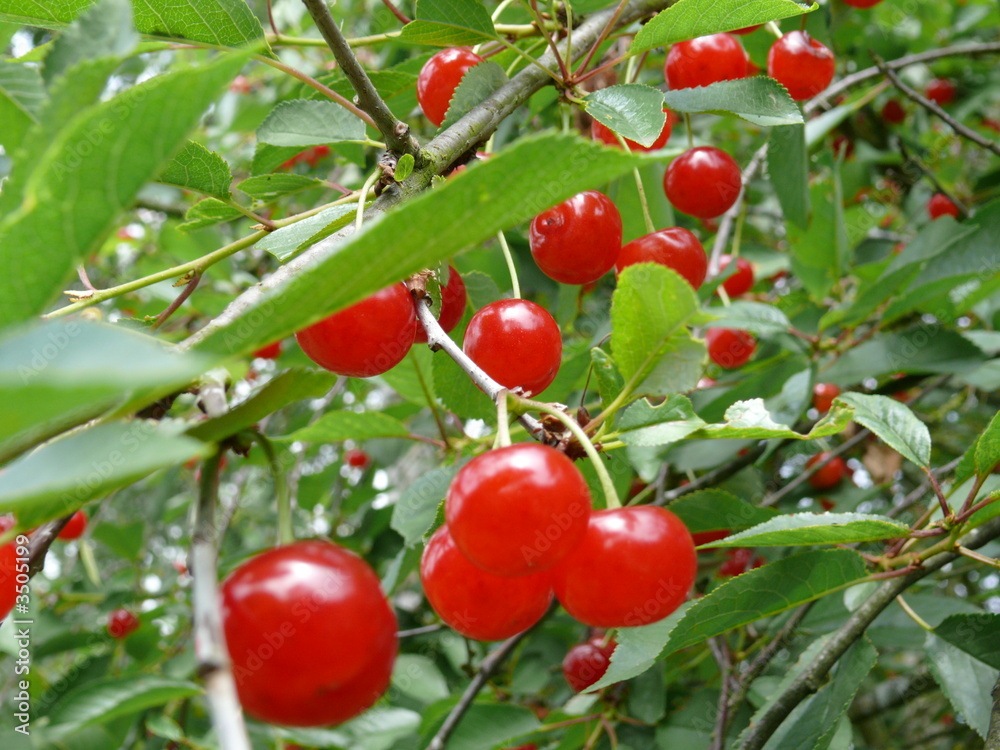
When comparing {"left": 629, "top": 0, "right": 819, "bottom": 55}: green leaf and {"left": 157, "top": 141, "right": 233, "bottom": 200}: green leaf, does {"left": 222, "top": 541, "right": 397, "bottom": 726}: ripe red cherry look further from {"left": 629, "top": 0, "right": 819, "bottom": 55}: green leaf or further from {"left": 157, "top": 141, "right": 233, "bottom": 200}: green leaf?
{"left": 629, "top": 0, "right": 819, "bottom": 55}: green leaf

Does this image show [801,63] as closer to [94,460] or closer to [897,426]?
[897,426]

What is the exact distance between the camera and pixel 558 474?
650mm

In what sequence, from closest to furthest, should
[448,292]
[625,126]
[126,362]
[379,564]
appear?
[126,362] < [625,126] < [448,292] < [379,564]

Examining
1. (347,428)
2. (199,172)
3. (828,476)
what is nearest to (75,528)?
(347,428)

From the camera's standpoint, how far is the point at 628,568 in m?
0.73

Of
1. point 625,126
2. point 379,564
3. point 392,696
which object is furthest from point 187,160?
point 392,696

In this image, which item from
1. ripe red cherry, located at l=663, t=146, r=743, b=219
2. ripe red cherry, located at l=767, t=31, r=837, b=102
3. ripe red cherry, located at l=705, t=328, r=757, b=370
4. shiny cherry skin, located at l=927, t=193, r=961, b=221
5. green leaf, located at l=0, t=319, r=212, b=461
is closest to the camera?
green leaf, located at l=0, t=319, r=212, b=461

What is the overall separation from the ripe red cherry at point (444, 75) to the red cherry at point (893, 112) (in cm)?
223

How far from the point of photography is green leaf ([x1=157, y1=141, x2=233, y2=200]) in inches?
42.9

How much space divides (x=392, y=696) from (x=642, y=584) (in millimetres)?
2070

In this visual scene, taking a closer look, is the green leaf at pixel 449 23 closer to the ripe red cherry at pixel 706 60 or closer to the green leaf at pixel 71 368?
the ripe red cherry at pixel 706 60

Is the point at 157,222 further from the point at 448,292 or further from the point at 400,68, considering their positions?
the point at 448,292

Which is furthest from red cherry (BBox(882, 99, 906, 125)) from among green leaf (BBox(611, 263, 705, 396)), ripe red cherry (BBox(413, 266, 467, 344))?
green leaf (BBox(611, 263, 705, 396))

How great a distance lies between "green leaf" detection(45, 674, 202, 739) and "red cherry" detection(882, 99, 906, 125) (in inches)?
122
